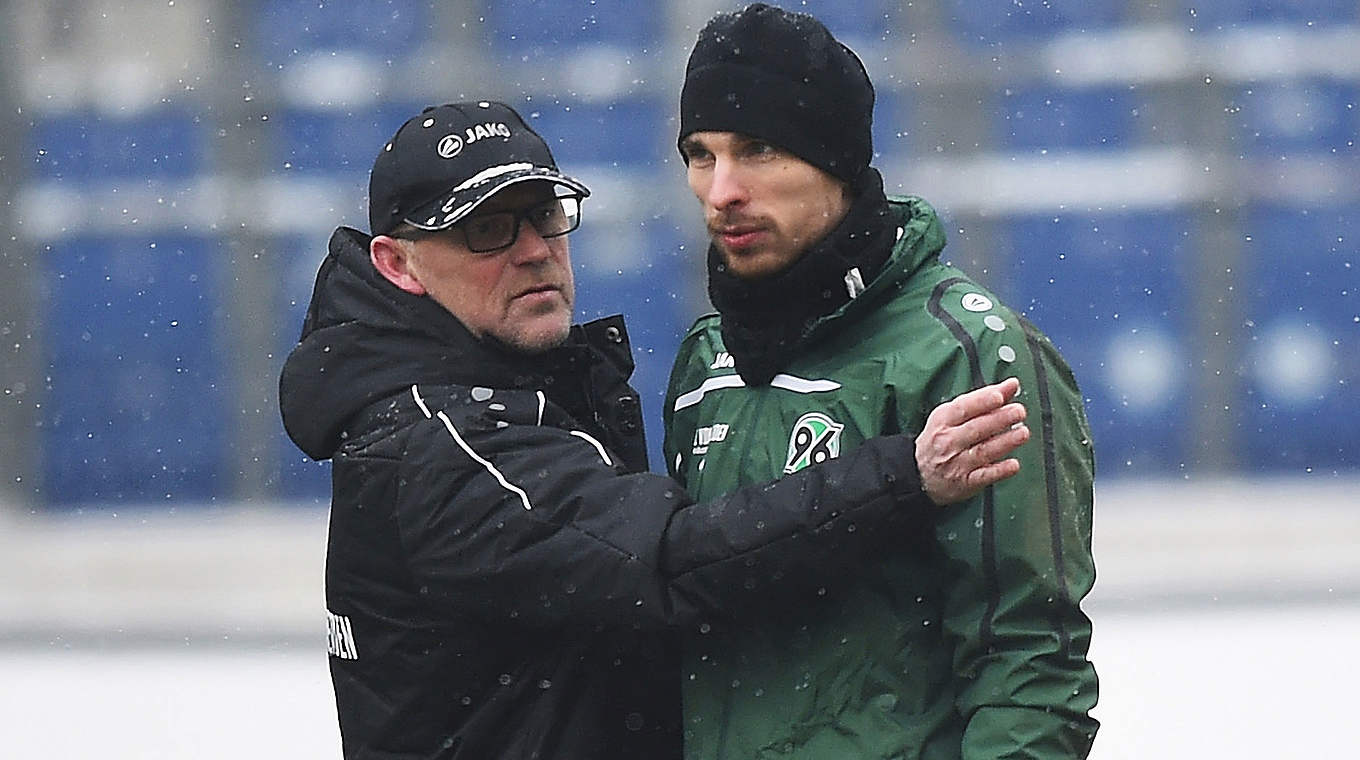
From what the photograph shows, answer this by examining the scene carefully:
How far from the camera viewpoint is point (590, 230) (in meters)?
5.30

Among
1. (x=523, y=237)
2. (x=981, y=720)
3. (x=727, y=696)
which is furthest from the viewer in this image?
(x=523, y=237)

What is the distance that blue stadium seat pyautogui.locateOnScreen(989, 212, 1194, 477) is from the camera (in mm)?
5367

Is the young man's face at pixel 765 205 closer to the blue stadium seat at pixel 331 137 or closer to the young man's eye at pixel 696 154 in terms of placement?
the young man's eye at pixel 696 154

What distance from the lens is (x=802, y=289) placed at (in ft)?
→ 6.81

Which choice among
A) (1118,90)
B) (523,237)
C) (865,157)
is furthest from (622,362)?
(1118,90)

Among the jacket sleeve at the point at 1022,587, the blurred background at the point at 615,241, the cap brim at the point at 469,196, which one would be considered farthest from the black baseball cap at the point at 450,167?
the blurred background at the point at 615,241

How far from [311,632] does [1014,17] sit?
237 cm

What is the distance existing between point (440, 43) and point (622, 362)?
3.03 m

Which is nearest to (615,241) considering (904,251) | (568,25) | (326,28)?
(568,25)

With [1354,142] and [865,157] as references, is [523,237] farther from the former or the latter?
[1354,142]

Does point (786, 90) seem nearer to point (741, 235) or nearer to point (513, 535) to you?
point (741, 235)

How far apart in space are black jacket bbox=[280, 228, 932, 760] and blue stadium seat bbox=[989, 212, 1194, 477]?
317 centimetres

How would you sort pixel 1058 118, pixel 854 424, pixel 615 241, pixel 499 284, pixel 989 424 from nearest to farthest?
pixel 989 424, pixel 854 424, pixel 499 284, pixel 615 241, pixel 1058 118

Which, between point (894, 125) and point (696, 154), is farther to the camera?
point (894, 125)
